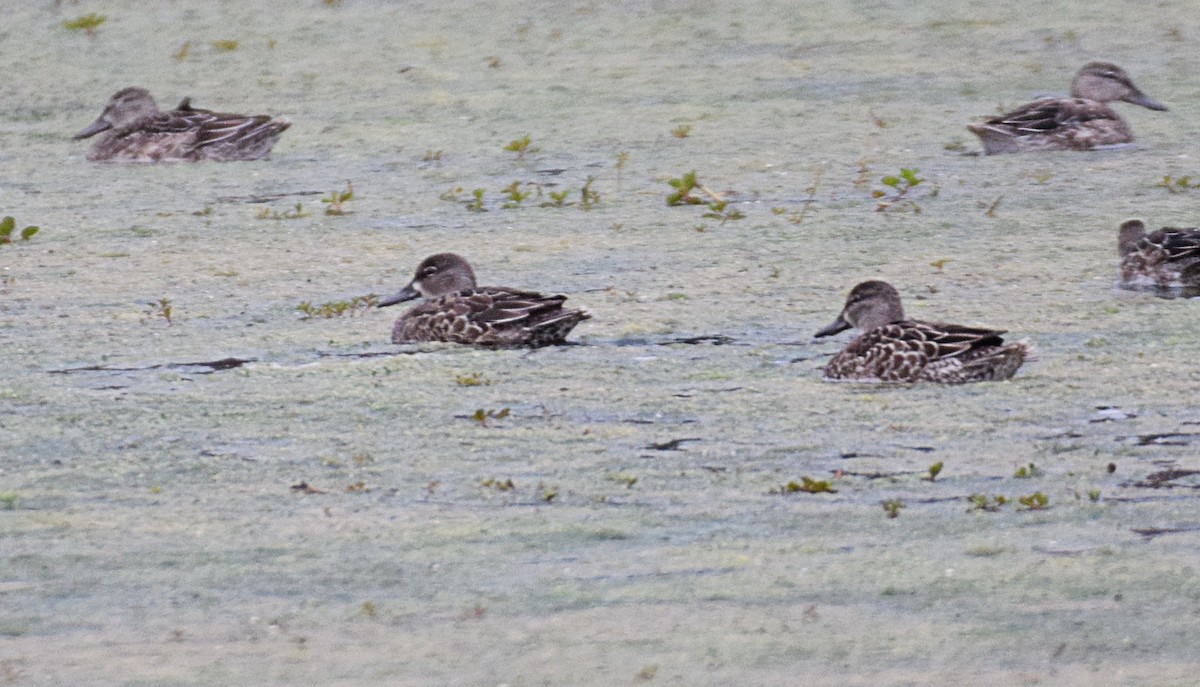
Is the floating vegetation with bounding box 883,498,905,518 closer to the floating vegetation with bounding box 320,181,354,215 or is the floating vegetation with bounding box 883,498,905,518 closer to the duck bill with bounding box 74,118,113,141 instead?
the floating vegetation with bounding box 320,181,354,215

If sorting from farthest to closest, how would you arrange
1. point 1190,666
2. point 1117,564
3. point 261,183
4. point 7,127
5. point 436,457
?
1. point 7,127
2. point 261,183
3. point 436,457
4. point 1117,564
5. point 1190,666

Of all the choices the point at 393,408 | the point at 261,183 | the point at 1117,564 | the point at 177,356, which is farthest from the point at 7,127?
the point at 1117,564

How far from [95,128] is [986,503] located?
8168 millimetres

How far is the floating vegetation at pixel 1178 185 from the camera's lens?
10.0 meters

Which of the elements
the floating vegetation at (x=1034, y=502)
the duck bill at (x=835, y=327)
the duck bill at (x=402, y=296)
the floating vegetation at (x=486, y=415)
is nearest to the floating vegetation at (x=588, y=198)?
the duck bill at (x=402, y=296)

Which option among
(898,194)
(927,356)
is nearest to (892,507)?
(927,356)

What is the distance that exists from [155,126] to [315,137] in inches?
35.9

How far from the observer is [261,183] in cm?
1110

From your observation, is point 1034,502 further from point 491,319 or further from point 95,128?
point 95,128

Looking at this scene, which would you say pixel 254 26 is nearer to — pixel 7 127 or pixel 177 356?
pixel 7 127

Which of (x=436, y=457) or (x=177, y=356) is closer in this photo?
(x=436, y=457)

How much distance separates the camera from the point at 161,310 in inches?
320

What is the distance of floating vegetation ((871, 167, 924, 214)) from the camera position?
385 inches

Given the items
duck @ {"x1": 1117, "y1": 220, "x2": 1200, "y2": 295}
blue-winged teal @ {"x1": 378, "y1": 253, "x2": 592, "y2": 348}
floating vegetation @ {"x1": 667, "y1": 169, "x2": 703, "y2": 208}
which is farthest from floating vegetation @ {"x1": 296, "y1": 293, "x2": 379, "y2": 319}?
duck @ {"x1": 1117, "y1": 220, "x2": 1200, "y2": 295}
